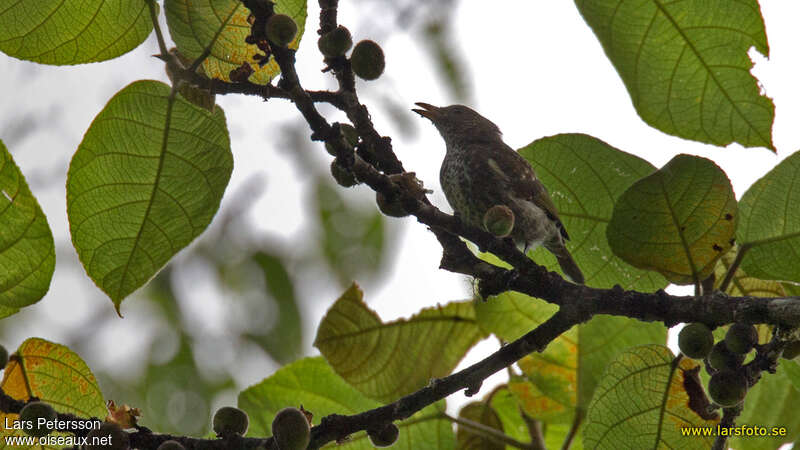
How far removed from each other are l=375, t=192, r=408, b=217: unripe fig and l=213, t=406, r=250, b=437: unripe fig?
1.74ft

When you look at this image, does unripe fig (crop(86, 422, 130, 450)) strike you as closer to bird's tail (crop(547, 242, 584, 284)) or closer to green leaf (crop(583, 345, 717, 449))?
green leaf (crop(583, 345, 717, 449))

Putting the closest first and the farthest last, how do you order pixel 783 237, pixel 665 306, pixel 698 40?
pixel 665 306 < pixel 698 40 < pixel 783 237

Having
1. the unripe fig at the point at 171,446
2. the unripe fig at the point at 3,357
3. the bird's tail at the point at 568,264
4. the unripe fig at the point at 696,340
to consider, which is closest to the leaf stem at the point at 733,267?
the unripe fig at the point at 696,340

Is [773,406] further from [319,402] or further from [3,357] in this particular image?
[3,357]

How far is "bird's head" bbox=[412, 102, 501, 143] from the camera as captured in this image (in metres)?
3.54

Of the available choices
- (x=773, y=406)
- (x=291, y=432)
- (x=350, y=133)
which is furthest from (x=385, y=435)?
(x=773, y=406)

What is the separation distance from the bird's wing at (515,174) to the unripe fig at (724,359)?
1.13m

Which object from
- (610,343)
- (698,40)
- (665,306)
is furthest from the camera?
(610,343)

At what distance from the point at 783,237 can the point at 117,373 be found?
3.83 meters

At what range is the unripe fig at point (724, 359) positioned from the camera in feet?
5.49

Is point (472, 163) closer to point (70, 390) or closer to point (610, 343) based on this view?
point (610, 343)

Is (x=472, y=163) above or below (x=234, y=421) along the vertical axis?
above

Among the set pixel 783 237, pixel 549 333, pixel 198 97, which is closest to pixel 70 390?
pixel 198 97

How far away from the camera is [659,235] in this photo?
1.86 metres
